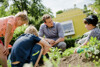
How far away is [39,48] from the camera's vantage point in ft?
9.20

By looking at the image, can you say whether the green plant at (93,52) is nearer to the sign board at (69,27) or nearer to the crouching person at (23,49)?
the crouching person at (23,49)

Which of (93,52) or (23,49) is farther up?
(93,52)

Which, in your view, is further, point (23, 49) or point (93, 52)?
point (23, 49)

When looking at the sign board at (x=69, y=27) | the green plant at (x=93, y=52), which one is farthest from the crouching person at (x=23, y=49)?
the sign board at (x=69, y=27)

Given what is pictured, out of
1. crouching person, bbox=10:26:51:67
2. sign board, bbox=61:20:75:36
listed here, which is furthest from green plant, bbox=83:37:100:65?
sign board, bbox=61:20:75:36

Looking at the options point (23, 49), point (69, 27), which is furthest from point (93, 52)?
point (69, 27)

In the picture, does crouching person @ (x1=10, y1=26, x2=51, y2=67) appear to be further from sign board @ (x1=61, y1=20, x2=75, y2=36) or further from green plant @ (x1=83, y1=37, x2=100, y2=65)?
sign board @ (x1=61, y1=20, x2=75, y2=36)

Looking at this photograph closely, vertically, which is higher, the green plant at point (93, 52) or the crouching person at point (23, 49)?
the green plant at point (93, 52)

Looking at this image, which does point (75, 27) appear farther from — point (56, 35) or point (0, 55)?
point (0, 55)

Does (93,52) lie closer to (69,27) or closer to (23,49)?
(23,49)

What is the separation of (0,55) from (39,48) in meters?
0.81

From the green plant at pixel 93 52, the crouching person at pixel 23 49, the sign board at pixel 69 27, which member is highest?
the green plant at pixel 93 52

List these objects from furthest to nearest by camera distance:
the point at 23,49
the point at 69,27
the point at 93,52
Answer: the point at 69,27 → the point at 23,49 → the point at 93,52

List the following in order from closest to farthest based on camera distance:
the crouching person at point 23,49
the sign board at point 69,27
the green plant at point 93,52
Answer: the green plant at point 93,52
the crouching person at point 23,49
the sign board at point 69,27
